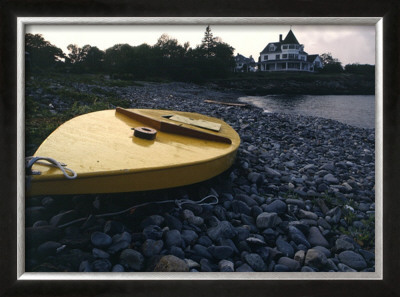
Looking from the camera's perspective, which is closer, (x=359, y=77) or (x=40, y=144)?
(x=40, y=144)

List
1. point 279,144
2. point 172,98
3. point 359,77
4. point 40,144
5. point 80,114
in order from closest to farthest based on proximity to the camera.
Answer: point 40,144 < point 359,77 < point 80,114 < point 172,98 < point 279,144

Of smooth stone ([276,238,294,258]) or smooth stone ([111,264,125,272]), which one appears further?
smooth stone ([276,238,294,258])

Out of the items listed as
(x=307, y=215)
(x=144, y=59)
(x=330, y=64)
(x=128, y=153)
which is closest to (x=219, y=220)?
(x=307, y=215)

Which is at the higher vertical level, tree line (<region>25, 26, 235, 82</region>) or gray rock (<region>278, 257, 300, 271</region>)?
tree line (<region>25, 26, 235, 82</region>)

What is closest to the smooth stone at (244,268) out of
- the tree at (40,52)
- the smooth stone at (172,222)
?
the smooth stone at (172,222)

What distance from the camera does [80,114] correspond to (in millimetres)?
2277

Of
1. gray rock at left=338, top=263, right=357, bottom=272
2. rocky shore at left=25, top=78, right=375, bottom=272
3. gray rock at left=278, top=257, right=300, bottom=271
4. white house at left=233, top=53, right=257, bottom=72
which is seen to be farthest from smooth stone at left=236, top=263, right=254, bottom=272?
white house at left=233, top=53, right=257, bottom=72

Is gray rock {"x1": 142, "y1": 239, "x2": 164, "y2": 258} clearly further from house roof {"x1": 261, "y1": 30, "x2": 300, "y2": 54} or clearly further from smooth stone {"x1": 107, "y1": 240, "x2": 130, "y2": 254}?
house roof {"x1": 261, "y1": 30, "x2": 300, "y2": 54}

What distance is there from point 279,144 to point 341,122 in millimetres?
821

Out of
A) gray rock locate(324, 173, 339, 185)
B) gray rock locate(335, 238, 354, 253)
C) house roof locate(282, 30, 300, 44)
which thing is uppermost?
house roof locate(282, 30, 300, 44)

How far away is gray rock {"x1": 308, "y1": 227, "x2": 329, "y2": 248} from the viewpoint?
176cm

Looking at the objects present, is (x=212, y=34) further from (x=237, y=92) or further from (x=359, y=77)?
(x=359, y=77)

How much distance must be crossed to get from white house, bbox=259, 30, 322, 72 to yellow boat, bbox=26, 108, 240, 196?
668mm
